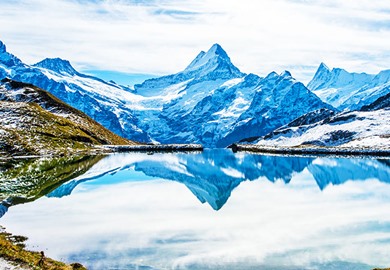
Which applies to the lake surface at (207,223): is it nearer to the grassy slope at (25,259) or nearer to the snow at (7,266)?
the grassy slope at (25,259)

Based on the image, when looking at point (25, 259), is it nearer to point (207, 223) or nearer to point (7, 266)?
point (7, 266)

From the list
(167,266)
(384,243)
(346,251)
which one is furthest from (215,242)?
(384,243)

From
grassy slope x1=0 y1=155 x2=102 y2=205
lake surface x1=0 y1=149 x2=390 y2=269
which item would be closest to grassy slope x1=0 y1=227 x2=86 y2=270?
lake surface x1=0 y1=149 x2=390 y2=269

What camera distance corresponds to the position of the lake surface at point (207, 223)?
4794cm

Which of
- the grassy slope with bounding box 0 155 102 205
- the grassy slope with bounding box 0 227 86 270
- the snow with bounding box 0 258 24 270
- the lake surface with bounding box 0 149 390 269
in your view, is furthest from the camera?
the grassy slope with bounding box 0 155 102 205

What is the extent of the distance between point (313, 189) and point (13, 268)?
79.4 meters

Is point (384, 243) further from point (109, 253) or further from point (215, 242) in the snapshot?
point (109, 253)

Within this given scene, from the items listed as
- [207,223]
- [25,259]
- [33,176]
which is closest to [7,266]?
[25,259]

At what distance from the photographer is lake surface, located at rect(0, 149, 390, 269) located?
47.9 meters

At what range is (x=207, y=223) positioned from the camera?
6556cm

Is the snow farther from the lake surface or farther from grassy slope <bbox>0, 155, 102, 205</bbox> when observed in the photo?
grassy slope <bbox>0, 155, 102, 205</bbox>

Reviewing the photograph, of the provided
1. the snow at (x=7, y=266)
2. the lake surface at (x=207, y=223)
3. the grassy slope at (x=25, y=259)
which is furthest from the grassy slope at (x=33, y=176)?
the snow at (x=7, y=266)

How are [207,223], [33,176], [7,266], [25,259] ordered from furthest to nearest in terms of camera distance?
1. [33,176]
2. [207,223]
3. [25,259]
4. [7,266]

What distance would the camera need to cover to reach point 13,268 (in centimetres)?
3950
